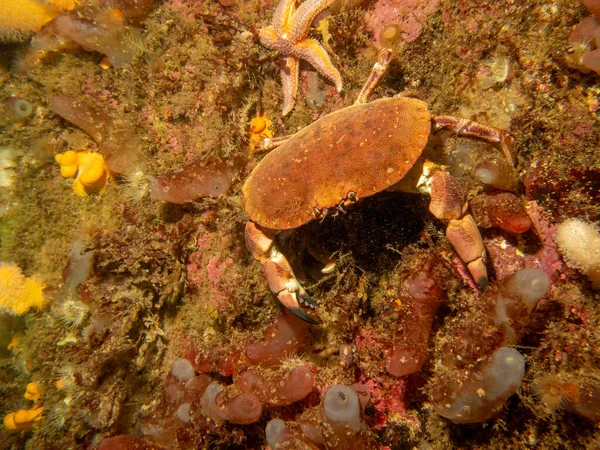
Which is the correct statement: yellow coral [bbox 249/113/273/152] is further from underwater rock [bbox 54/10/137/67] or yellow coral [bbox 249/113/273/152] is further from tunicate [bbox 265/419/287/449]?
tunicate [bbox 265/419/287/449]

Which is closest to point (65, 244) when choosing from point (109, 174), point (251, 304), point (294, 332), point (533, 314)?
point (109, 174)

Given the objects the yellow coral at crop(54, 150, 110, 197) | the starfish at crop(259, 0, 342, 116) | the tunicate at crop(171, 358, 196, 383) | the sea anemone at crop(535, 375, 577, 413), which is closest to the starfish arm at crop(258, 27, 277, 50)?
the starfish at crop(259, 0, 342, 116)

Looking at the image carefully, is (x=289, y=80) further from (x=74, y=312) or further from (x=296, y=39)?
(x=74, y=312)

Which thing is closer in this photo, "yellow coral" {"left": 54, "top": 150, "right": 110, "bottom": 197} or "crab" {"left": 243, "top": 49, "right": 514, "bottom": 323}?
"crab" {"left": 243, "top": 49, "right": 514, "bottom": 323}

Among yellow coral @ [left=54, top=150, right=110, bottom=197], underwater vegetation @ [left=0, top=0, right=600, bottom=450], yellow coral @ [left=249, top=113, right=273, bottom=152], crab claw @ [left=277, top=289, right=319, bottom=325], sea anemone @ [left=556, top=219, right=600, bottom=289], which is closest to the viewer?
sea anemone @ [left=556, top=219, right=600, bottom=289]

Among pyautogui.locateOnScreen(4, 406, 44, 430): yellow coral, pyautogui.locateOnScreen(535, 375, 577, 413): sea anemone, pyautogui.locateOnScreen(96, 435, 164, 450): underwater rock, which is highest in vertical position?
pyautogui.locateOnScreen(535, 375, 577, 413): sea anemone

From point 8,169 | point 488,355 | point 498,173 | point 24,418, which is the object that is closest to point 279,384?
point 488,355
